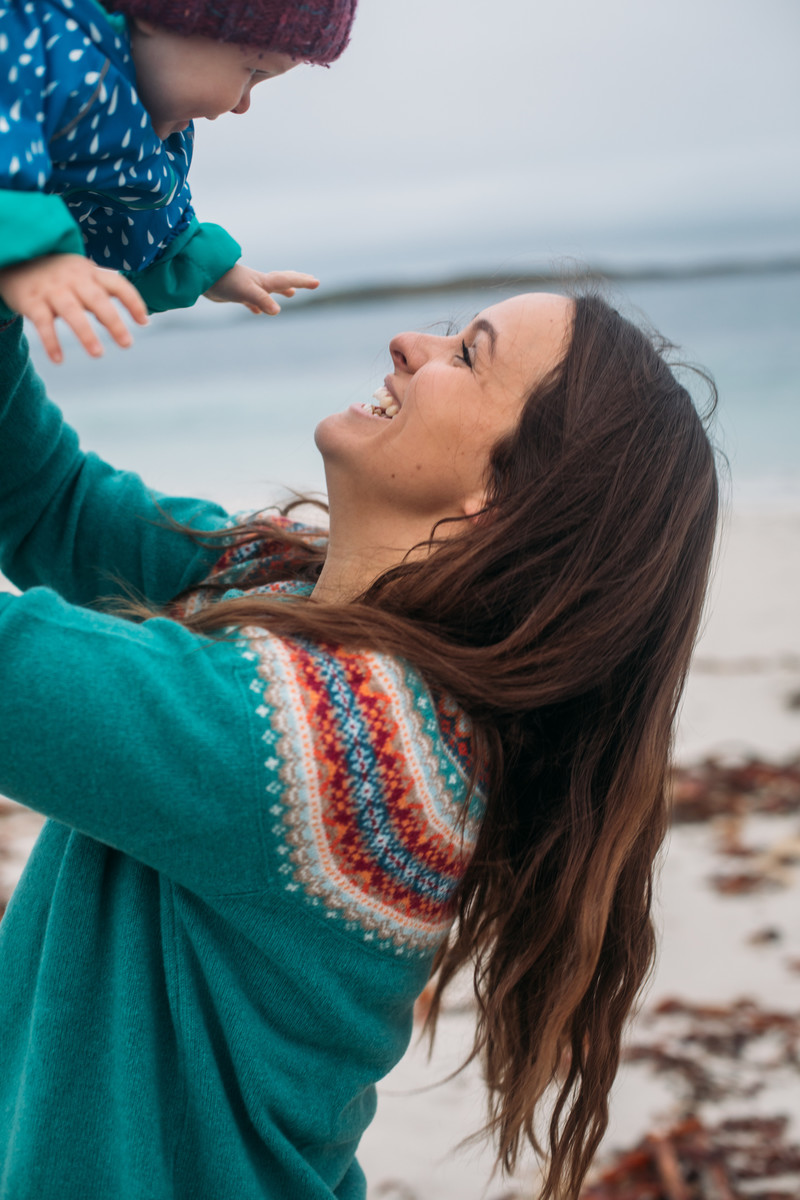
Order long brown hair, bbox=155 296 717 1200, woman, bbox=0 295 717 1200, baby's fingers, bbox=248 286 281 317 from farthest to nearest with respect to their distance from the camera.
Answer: baby's fingers, bbox=248 286 281 317 → long brown hair, bbox=155 296 717 1200 → woman, bbox=0 295 717 1200

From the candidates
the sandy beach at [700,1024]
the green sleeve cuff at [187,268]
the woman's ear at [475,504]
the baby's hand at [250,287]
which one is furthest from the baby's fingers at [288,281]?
the sandy beach at [700,1024]

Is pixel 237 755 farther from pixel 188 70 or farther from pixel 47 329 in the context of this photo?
pixel 188 70

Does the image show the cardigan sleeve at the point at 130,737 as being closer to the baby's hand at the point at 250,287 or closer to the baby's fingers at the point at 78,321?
the baby's fingers at the point at 78,321

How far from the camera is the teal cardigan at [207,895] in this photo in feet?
3.41

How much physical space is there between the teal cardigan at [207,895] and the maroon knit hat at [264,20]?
634mm

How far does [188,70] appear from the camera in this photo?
1201mm

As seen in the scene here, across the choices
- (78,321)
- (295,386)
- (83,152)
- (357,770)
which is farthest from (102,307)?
(295,386)

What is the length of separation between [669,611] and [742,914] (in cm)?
205

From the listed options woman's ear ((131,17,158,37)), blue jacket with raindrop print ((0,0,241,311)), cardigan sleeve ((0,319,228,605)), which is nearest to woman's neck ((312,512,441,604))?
cardigan sleeve ((0,319,228,605))

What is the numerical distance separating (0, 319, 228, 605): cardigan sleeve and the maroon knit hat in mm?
Answer: 637

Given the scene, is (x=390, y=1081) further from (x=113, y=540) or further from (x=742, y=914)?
(x=113, y=540)

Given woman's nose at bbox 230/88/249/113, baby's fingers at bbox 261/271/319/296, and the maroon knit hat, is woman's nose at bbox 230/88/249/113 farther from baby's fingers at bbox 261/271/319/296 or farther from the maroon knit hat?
baby's fingers at bbox 261/271/319/296

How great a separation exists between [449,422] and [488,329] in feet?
0.57

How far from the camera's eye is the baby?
99 centimetres
